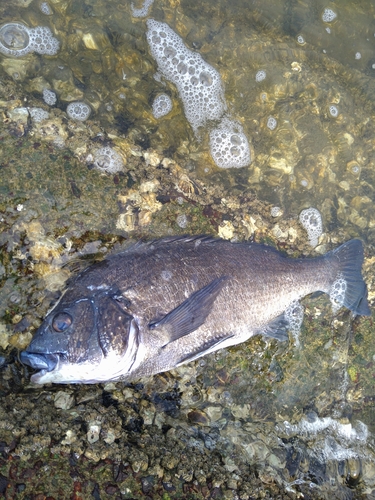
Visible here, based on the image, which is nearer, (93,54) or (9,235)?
(9,235)

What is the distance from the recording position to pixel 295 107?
4.68 meters

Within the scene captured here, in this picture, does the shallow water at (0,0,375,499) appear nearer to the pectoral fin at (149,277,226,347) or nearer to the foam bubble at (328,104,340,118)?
the foam bubble at (328,104,340,118)

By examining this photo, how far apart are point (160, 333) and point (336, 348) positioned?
2431 mm

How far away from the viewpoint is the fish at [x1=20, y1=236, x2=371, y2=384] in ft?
9.10

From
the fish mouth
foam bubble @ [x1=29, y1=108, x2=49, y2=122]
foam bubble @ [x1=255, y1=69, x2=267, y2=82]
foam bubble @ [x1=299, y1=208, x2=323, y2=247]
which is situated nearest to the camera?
the fish mouth

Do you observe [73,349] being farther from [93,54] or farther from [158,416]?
[93,54]

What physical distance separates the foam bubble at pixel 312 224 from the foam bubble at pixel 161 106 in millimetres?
2194

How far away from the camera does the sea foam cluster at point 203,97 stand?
4.53 meters

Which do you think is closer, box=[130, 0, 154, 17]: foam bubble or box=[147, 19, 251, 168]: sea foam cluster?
box=[130, 0, 154, 17]: foam bubble

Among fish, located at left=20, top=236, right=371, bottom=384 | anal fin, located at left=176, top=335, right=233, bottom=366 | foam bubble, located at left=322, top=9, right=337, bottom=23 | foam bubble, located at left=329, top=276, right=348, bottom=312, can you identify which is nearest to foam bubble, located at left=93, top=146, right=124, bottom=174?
fish, located at left=20, top=236, right=371, bottom=384

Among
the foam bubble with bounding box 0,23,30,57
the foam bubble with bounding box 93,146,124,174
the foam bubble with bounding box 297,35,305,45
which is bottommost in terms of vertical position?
the foam bubble with bounding box 93,146,124,174

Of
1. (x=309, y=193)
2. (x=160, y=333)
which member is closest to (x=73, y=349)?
(x=160, y=333)

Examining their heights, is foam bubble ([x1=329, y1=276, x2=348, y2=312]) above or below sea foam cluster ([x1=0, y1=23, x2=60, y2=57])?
below

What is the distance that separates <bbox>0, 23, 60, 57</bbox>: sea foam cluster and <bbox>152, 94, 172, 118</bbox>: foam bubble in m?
1.34
